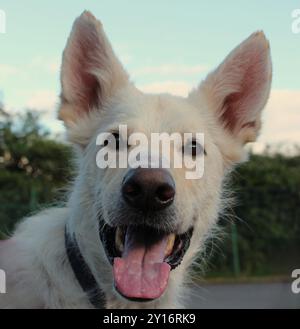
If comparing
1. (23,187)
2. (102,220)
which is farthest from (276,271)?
(102,220)

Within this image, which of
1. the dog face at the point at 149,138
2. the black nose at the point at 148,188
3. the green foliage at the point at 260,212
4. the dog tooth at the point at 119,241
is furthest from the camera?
the green foliage at the point at 260,212

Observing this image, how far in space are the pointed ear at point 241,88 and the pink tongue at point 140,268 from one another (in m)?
1.27

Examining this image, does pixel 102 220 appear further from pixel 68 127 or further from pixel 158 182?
pixel 68 127

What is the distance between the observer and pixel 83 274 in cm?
326

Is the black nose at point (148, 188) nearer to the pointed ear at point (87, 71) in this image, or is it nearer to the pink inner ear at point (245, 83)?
the pointed ear at point (87, 71)

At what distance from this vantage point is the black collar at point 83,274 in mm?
3213

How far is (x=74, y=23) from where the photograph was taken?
374 centimetres

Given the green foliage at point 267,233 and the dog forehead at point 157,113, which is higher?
the dog forehead at point 157,113

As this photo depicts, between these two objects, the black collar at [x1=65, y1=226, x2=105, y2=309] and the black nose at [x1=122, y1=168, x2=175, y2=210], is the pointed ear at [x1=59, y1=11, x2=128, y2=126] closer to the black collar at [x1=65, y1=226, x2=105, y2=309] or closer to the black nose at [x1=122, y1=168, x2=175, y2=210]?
the black collar at [x1=65, y1=226, x2=105, y2=309]

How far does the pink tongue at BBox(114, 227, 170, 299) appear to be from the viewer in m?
3.12

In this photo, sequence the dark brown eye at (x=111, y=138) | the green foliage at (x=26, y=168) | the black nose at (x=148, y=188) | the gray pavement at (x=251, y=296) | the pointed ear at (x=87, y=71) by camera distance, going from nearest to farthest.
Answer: the black nose at (x=148, y=188) → the dark brown eye at (x=111, y=138) → the pointed ear at (x=87, y=71) → the gray pavement at (x=251, y=296) → the green foliage at (x=26, y=168)

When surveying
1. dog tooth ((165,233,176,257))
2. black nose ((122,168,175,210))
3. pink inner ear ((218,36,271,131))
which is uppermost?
pink inner ear ((218,36,271,131))

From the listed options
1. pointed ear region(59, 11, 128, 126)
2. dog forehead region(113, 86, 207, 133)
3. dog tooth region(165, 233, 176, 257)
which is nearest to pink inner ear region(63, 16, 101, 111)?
pointed ear region(59, 11, 128, 126)

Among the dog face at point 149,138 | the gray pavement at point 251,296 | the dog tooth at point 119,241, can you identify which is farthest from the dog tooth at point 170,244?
the gray pavement at point 251,296
